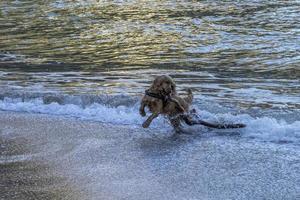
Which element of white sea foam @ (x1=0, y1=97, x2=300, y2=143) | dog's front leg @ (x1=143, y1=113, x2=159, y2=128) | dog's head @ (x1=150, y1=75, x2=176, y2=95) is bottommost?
white sea foam @ (x1=0, y1=97, x2=300, y2=143)

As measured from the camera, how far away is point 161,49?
15.5 meters

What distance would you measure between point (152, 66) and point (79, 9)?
12.6 metres

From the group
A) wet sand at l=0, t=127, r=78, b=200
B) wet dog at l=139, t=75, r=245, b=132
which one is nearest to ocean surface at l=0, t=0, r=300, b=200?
wet sand at l=0, t=127, r=78, b=200

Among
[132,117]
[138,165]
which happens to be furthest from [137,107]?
[138,165]

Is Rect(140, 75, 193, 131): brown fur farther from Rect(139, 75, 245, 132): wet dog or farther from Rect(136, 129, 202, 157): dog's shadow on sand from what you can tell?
Rect(136, 129, 202, 157): dog's shadow on sand

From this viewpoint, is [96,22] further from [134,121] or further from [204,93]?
[134,121]

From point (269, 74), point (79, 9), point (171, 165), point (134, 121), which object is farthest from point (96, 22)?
point (171, 165)

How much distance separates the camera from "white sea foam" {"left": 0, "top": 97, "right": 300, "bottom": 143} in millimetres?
7192

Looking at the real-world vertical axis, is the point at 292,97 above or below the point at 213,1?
above

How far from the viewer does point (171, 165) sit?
638cm

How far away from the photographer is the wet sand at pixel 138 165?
5.61 m

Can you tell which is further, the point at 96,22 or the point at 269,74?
the point at 96,22

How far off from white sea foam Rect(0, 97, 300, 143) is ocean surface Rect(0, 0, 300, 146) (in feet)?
0.05

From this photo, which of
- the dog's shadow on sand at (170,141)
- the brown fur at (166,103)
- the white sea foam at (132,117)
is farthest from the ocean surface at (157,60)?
the brown fur at (166,103)
